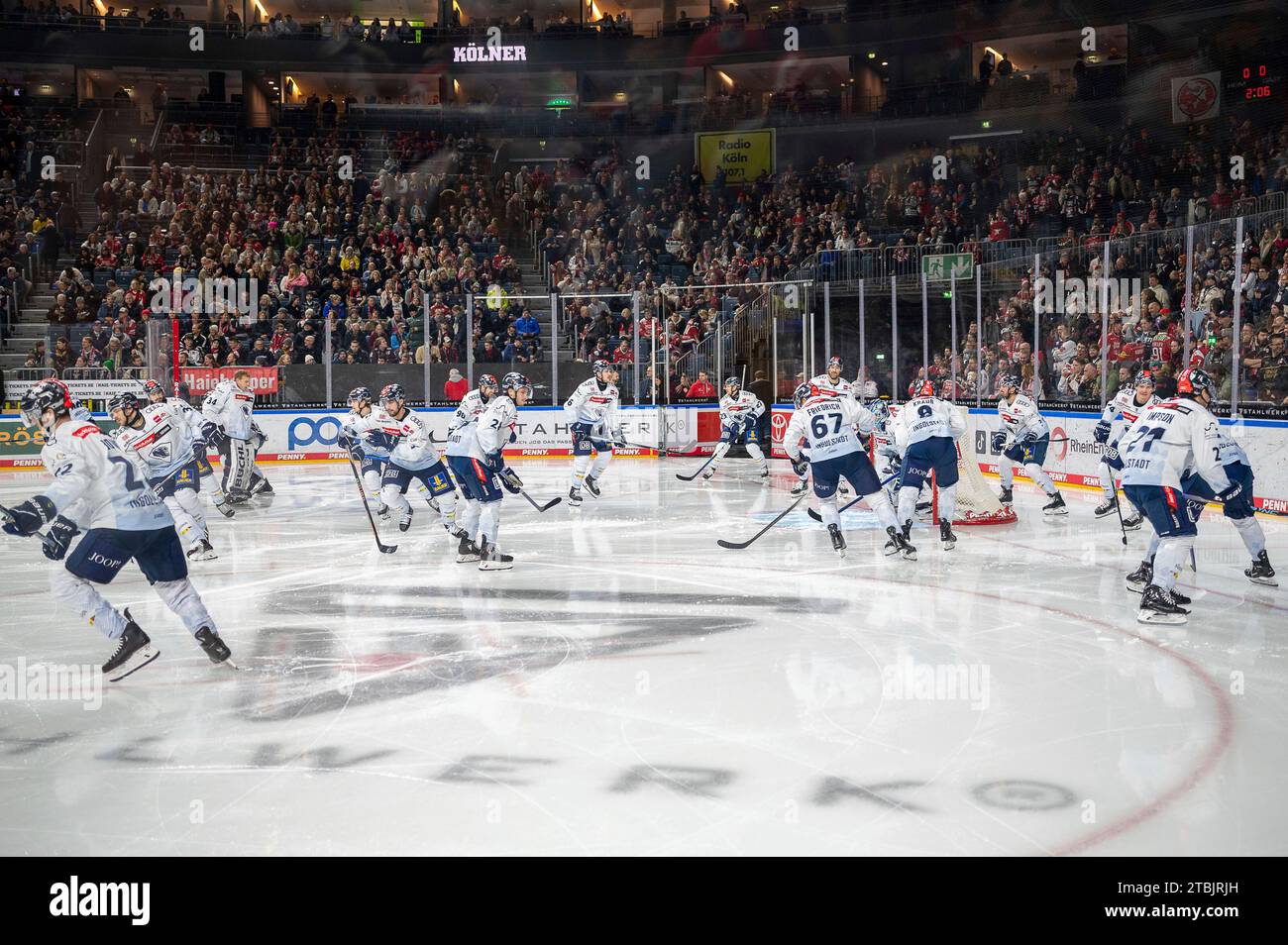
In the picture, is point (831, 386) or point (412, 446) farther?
point (412, 446)

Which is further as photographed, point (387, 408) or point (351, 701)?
point (387, 408)

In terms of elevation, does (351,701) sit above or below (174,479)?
below

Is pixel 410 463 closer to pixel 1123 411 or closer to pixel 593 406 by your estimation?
pixel 593 406

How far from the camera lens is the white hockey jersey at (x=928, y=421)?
9305 millimetres

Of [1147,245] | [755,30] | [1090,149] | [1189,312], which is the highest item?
[755,30]

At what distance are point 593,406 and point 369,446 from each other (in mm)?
3383

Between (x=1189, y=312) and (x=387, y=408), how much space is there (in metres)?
7.57

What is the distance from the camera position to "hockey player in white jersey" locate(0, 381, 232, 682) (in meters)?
5.45

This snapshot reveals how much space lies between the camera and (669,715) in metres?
5.02

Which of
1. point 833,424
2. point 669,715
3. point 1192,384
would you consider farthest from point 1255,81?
point 669,715

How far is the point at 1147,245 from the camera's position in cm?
1245

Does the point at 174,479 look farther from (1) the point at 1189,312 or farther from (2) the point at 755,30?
(2) the point at 755,30

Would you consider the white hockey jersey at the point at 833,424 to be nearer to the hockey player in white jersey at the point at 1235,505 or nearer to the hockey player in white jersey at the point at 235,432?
the hockey player in white jersey at the point at 1235,505
